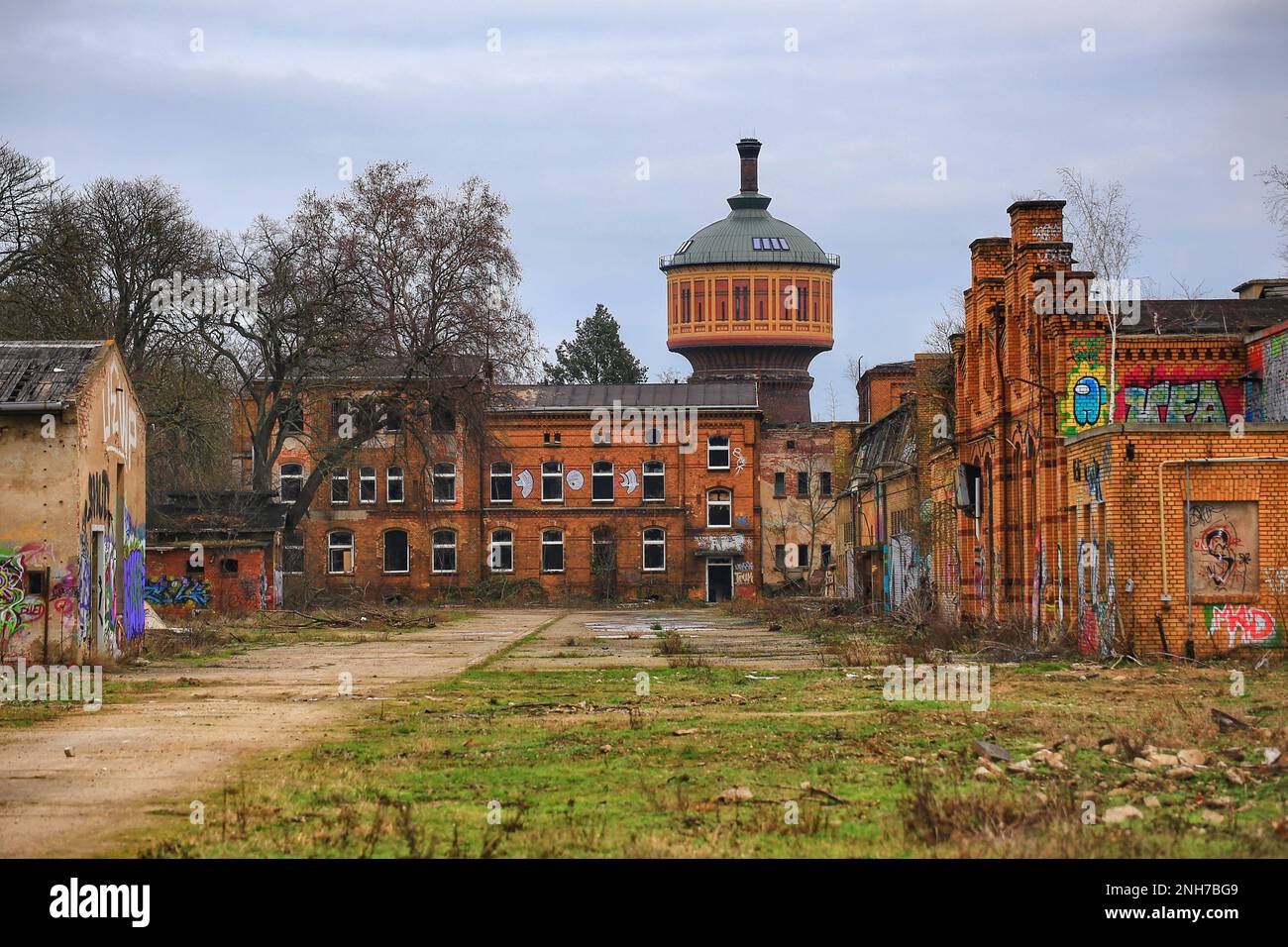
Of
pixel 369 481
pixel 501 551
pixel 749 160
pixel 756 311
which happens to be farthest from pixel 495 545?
pixel 749 160

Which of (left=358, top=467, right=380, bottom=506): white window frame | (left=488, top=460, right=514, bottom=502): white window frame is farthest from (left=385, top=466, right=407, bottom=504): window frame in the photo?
(left=488, top=460, right=514, bottom=502): white window frame

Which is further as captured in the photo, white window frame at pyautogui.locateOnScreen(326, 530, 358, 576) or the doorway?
the doorway

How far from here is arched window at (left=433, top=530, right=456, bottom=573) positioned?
6712 centimetres

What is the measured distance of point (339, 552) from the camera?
6712 cm

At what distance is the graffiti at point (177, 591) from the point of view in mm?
48031

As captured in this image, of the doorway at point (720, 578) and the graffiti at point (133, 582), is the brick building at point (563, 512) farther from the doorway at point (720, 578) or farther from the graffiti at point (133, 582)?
the graffiti at point (133, 582)

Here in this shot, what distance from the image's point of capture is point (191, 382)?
48000mm

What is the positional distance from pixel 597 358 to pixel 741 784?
8810 centimetres

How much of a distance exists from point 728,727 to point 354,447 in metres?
38.9

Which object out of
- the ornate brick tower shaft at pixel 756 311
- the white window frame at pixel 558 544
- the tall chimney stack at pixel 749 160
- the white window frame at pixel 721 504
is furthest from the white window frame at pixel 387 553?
the tall chimney stack at pixel 749 160

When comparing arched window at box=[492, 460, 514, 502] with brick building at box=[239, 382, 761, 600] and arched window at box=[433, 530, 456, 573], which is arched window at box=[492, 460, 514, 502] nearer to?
brick building at box=[239, 382, 761, 600]

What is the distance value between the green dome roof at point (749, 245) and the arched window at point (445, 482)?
1723 cm

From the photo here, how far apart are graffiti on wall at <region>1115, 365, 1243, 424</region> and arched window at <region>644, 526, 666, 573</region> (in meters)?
38.3

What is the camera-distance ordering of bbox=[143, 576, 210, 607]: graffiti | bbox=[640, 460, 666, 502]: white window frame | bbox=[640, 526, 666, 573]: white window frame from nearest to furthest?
1. bbox=[143, 576, 210, 607]: graffiti
2. bbox=[640, 526, 666, 573]: white window frame
3. bbox=[640, 460, 666, 502]: white window frame
